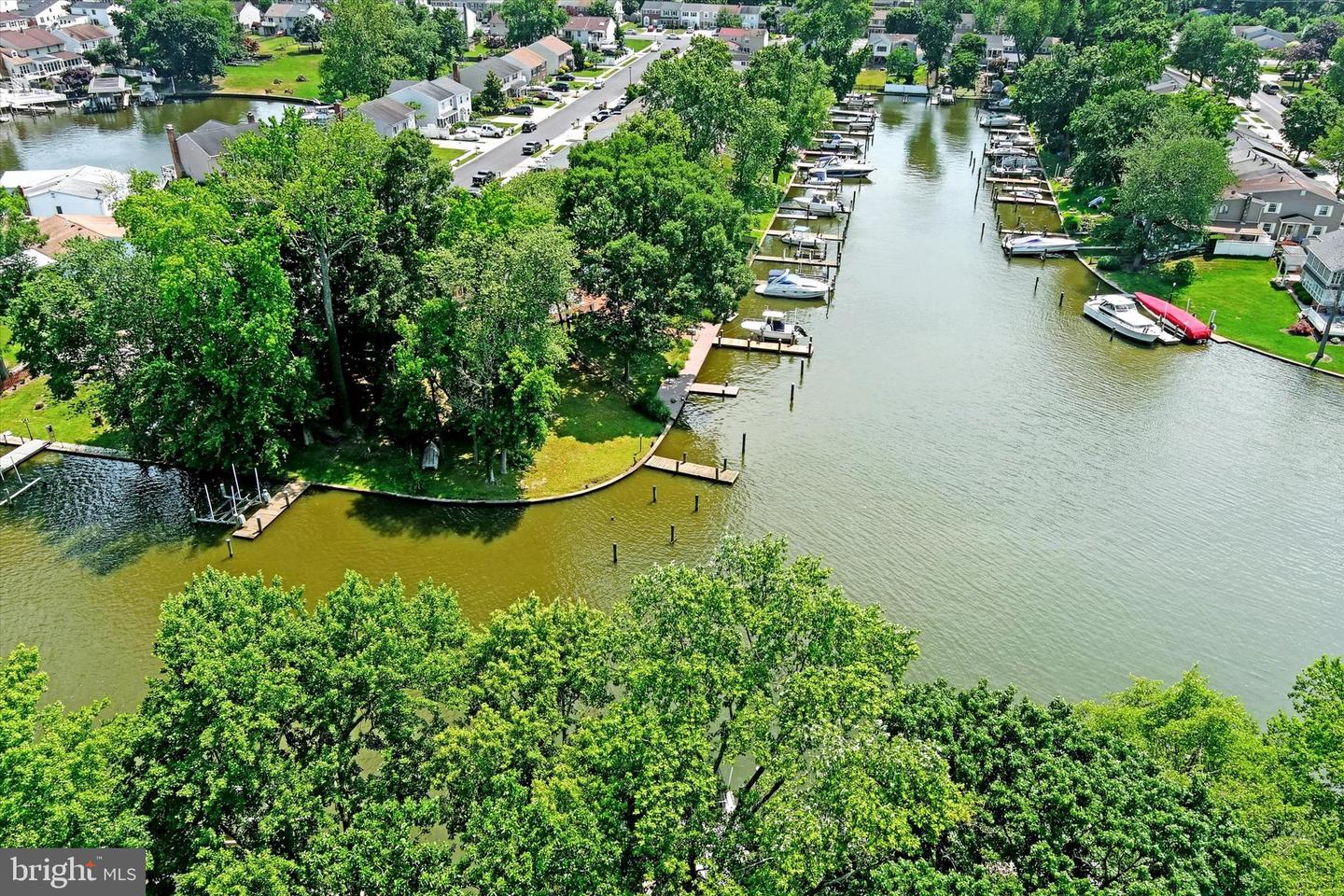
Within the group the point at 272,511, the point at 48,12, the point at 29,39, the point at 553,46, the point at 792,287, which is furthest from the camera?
the point at 48,12

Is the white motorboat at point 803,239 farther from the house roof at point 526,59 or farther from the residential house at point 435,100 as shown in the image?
the house roof at point 526,59

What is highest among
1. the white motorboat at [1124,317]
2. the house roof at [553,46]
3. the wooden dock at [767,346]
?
the house roof at [553,46]

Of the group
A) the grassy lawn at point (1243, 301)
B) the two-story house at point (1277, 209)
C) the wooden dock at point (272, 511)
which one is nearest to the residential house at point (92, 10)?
the wooden dock at point (272, 511)

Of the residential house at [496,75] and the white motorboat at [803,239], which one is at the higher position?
the residential house at [496,75]

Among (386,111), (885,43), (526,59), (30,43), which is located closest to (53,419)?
(386,111)

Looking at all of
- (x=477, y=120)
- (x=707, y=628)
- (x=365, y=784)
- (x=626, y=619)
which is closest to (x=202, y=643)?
(x=365, y=784)

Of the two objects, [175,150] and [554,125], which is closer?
[175,150]

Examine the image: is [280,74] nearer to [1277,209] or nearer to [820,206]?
[820,206]
